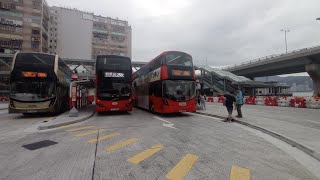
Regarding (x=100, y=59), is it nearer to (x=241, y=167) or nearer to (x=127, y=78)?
(x=127, y=78)

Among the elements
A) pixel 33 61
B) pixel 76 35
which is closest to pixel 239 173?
pixel 33 61

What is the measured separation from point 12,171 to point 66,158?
3.91ft

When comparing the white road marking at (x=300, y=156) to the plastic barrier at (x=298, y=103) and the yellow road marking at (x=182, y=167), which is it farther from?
the plastic barrier at (x=298, y=103)

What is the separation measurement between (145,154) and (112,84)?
10552 mm

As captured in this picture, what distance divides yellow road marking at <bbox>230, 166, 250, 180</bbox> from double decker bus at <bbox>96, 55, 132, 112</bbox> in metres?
12.1

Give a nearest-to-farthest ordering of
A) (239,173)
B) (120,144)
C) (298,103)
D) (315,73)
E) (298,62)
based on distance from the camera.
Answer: (239,173), (120,144), (298,103), (315,73), (298,62)

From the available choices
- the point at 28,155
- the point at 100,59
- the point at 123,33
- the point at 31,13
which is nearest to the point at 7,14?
the point at 31,13

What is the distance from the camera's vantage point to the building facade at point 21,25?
190 feet

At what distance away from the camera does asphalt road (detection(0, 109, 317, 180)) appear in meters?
4.64

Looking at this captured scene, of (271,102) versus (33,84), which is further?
(271,102)

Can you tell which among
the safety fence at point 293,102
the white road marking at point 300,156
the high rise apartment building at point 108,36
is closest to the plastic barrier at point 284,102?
the safety fence at point 293,102

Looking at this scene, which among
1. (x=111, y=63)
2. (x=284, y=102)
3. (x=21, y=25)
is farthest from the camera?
(x=21, y=25)

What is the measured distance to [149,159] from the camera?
5.62 m

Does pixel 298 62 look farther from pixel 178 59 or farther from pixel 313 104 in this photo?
pixel 178 59
